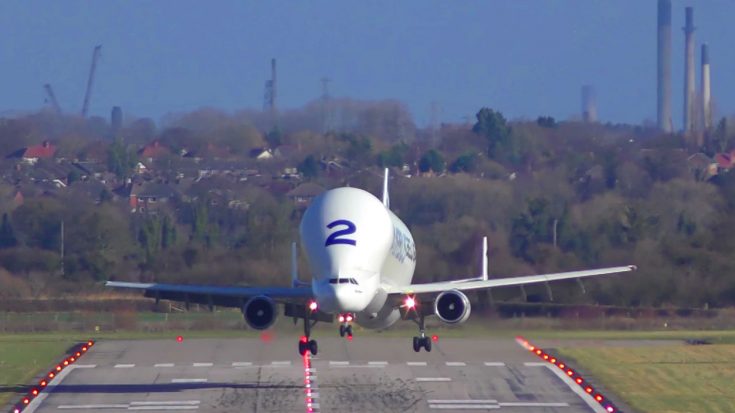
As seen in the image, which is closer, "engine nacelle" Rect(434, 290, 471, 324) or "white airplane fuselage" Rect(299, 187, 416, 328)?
"white airplane fuselage" Rect(299, 187, 416, 328)

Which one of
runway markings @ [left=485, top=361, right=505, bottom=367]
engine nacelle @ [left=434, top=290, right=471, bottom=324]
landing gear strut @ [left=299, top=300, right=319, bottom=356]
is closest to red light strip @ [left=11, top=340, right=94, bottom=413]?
landing gear strut @ [left=299, top=300, right=319, bottom=356]

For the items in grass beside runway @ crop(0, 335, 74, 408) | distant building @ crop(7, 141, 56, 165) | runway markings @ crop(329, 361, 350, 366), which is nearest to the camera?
grass beside runway @ crop(0, 335, 74, 408)

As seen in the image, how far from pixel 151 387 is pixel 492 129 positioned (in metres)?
116

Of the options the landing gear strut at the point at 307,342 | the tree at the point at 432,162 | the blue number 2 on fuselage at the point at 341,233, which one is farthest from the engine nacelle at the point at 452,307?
the tree at the point at 432,162

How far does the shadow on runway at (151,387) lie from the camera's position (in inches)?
2234

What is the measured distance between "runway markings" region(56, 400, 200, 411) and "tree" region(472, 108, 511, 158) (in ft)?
371

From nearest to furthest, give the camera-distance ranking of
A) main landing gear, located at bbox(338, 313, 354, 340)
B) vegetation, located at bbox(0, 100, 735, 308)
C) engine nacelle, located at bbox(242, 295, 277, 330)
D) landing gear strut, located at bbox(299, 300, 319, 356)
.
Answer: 1. main landing gear, located at bbox(338, 313, 354, 340)
2. engine nacelle, located at bbox(242, 295, 277, 330)
3. landing gear strut, located at bbox(299, 300, 319, 356)
4. vegetation, located at bbox(0, 100, 735, 308)

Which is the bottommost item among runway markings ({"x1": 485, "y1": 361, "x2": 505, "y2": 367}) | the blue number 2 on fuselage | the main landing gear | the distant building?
runway markings ({"x1": 485, "y1": 361, "x2": 505, "y2": 367})

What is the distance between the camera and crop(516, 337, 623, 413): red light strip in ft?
174

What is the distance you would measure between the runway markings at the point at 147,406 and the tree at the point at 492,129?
371ft

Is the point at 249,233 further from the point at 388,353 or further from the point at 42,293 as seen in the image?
the point at 388,353

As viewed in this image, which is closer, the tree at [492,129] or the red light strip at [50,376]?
the red light strip at [50,376]

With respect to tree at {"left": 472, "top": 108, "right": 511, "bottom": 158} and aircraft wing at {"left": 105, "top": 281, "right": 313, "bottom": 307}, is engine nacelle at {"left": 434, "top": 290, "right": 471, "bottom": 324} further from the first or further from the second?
tree at {"left": 472, "top": 108, "right": 511, "bottom": 158}

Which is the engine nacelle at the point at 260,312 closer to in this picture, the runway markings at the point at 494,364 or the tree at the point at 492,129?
the runway markings at the point at 494,364
